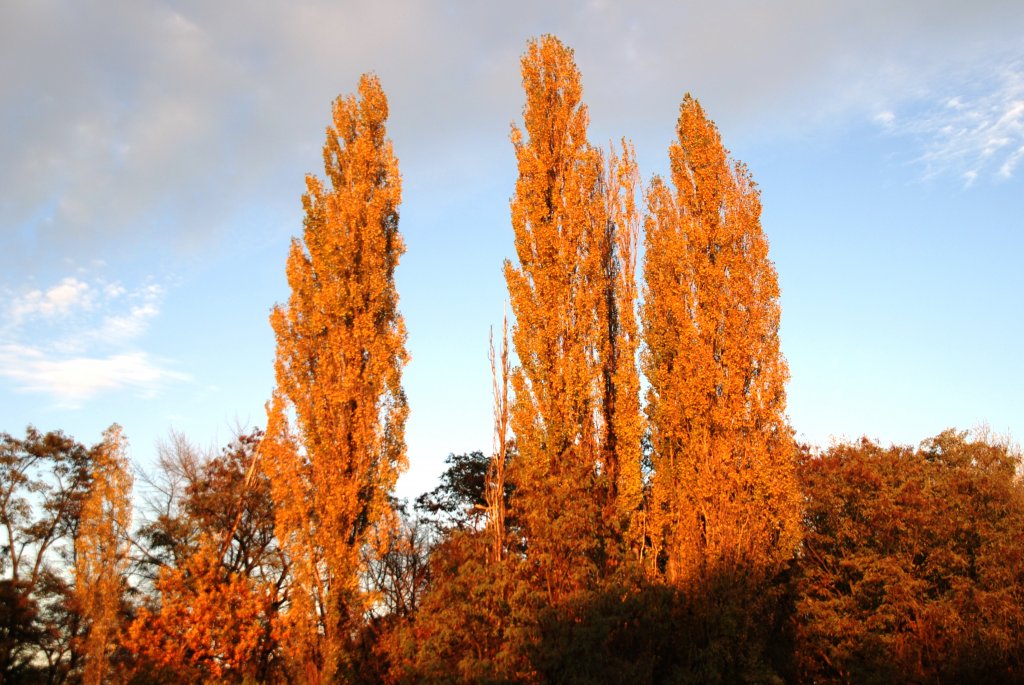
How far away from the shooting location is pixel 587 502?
1243 centimetres

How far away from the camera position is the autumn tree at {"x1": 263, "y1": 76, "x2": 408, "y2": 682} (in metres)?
12.1

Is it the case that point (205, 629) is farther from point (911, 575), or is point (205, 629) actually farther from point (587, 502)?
point (911, 575)

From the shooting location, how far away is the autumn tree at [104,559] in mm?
16469

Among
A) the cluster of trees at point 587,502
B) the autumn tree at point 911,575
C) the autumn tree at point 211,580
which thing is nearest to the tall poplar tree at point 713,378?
the cluster of trees at point 587,502

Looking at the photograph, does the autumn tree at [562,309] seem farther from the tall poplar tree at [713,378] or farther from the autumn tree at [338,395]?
the autumn tree at [338,395]

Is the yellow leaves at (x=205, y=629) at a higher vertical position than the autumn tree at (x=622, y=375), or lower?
lower

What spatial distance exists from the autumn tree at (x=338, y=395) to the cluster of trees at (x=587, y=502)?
0.05m

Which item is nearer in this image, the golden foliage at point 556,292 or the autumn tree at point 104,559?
the golden foliage at point 556,292

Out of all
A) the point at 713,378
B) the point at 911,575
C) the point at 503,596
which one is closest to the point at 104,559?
the point at 503,596

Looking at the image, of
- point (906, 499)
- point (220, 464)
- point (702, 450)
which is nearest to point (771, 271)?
point (702, 450)

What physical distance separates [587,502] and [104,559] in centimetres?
1166

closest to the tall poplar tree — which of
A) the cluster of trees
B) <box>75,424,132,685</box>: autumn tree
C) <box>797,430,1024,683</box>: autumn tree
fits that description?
the cluster of trees

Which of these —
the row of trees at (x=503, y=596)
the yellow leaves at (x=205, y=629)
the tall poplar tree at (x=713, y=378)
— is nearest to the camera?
the row of trees at (x=503, y=596)

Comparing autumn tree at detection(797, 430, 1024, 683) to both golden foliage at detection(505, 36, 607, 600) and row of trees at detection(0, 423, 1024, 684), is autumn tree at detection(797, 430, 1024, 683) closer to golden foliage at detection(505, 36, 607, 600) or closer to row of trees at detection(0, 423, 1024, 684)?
row of trees at detection(0, 423, 1024, 684)
